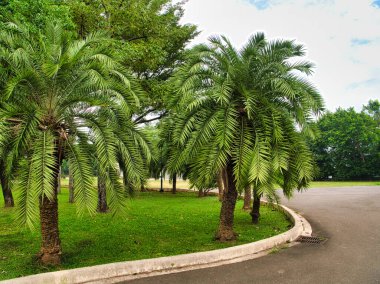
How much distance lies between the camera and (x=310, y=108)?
9.23 metres

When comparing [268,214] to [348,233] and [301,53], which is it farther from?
[301,53]

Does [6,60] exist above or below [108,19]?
below

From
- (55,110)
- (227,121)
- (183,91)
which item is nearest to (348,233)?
(227,121)

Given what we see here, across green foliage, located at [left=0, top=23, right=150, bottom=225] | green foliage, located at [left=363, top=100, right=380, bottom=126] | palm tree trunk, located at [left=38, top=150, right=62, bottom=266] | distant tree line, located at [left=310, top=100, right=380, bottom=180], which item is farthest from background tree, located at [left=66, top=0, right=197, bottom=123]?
green foliage, located at [left=363, top=100, right=380, bottom=126]

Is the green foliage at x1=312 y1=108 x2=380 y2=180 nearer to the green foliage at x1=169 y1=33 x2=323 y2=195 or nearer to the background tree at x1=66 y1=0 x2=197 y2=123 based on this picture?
the background tree at x1=66 y1=0 x2=197 y2=123

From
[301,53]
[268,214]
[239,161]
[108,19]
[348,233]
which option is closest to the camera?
[239,161]

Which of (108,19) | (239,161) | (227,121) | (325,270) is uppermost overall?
(108,19)

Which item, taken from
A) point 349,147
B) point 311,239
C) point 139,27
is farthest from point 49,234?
point 349,147

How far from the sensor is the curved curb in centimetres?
687

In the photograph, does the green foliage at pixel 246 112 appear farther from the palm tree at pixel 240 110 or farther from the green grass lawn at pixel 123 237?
the green grass lawn at pixel 123 237

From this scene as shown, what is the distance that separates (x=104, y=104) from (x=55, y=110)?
48.4 inches

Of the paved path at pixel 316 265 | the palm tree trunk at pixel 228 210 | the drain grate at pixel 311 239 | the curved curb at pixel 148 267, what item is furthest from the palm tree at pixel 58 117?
the drain grate at pixel 311 239

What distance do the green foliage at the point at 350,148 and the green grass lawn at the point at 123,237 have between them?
4205cm

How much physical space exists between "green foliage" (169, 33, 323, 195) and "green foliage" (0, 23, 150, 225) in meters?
1.73
